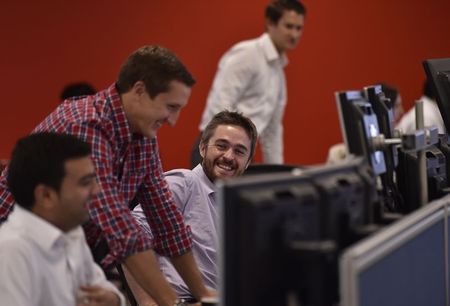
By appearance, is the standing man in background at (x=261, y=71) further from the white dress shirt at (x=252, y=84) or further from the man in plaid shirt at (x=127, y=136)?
the man in plaid shirt at (x=127, y=136)

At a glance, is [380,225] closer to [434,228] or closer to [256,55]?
[434,228]

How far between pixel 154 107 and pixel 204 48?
430 centimetres

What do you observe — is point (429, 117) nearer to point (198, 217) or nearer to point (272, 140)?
point (272, 140)

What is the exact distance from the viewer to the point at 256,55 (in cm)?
568

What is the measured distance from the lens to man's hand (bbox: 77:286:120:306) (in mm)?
2041

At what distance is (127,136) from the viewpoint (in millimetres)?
2379

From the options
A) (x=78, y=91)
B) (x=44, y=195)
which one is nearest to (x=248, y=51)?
(x=78, y=91)

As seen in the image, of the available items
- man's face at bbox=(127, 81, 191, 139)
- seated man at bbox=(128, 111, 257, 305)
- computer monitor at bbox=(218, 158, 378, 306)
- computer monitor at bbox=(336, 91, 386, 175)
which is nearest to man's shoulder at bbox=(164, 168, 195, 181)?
seated man at bbox=(128, 111, 257, 305)

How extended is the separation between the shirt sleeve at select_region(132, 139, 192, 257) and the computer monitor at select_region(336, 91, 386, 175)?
65 cm

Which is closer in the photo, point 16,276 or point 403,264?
point 16,276

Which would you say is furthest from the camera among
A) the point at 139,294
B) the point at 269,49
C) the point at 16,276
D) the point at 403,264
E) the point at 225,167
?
the point at 269,49

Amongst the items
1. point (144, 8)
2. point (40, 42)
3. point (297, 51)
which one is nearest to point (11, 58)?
point (40, 42)

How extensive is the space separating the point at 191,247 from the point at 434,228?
758mm

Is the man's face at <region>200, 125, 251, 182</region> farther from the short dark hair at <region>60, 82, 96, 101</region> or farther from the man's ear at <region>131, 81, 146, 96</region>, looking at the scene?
the short dark hair at <region>60, 82, 96, 101</region>
